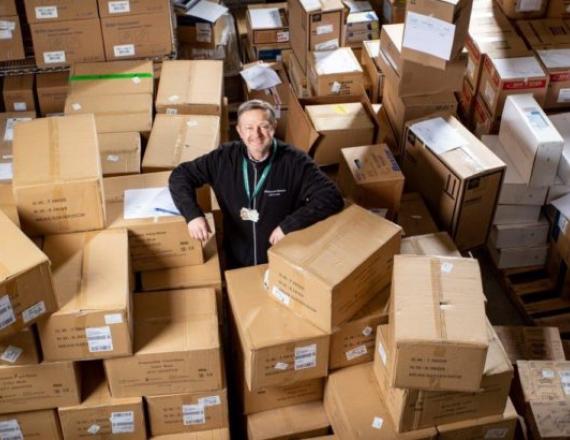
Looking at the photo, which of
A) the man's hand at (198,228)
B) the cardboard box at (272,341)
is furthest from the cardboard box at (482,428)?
the man's hand at (198,228)

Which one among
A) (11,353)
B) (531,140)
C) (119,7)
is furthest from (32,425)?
(531,140)

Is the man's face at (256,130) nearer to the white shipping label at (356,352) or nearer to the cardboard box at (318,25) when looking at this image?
the white shipping label at (356,352)

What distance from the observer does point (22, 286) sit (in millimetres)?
2119

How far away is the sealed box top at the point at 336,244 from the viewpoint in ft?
7.59

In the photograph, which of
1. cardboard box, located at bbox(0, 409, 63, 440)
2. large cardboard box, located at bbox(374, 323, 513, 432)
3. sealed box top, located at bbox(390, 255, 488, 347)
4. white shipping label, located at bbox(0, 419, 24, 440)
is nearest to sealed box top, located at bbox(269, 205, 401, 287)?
sealed box top, located at bbox(390, 255, 488, 347)

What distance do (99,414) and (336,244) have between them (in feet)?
3.21

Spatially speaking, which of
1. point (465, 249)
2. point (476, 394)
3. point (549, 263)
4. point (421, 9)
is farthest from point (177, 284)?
point (549, 263)

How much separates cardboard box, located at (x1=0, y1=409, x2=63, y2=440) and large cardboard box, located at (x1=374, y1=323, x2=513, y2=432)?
3.71ft

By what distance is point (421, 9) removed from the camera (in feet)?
10.8

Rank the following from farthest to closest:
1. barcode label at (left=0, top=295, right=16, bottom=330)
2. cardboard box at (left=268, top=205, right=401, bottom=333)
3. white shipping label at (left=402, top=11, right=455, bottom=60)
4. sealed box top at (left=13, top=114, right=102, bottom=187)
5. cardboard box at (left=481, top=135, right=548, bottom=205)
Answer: cardboard box at (left=481, top=135, right=548, bottom=205), white shipping label at (left=402, top=11, right=455, bottom=60), sealed box top at (left=13, top=114, right=102, bottom=187), cardboard box at (left=268, top=205, right=401, bottom=333), barcode label at (left=0, top=295, right=16, bottom=330)

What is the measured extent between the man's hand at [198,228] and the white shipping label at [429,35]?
1472 millimetres

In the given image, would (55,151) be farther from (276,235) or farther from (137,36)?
(137,36)

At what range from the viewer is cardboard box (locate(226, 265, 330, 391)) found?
2373 mm

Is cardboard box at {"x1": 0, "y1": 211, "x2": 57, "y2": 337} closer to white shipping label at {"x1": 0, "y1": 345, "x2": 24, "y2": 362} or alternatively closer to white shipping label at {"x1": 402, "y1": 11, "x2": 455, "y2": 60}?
white shipping label at {"x1": 0, "y1": 345, "x2": 24, "y2": 362}
